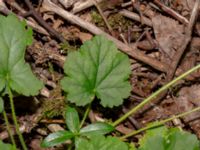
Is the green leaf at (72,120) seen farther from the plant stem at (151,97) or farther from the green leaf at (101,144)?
the plant stem at (151,97)

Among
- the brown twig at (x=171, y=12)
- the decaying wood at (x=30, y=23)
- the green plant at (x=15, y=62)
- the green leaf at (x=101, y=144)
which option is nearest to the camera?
the green leaf at (x=101, y=144)

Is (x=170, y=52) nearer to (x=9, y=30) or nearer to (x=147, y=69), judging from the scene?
(x=147, y=69)

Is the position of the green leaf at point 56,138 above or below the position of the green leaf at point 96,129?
below

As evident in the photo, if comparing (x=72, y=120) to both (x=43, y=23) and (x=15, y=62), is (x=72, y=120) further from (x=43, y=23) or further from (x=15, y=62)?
(x=43, y=23)

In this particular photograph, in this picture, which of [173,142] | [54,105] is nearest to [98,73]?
[54,105]

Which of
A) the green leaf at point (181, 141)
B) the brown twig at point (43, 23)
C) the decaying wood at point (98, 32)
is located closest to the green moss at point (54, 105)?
the brown twig at point (43, 23)

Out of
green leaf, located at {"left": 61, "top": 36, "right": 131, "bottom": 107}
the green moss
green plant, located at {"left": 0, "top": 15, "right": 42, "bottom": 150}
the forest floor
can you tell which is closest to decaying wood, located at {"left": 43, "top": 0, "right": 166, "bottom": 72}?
the forest floor

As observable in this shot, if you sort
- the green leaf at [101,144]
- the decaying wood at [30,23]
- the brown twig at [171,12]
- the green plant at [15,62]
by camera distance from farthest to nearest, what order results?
1. the brown twig at [171,12]
2. the decaying wood at [30,23]
3. the green plant at [15,62]
4. the green leaf at [101,144]
